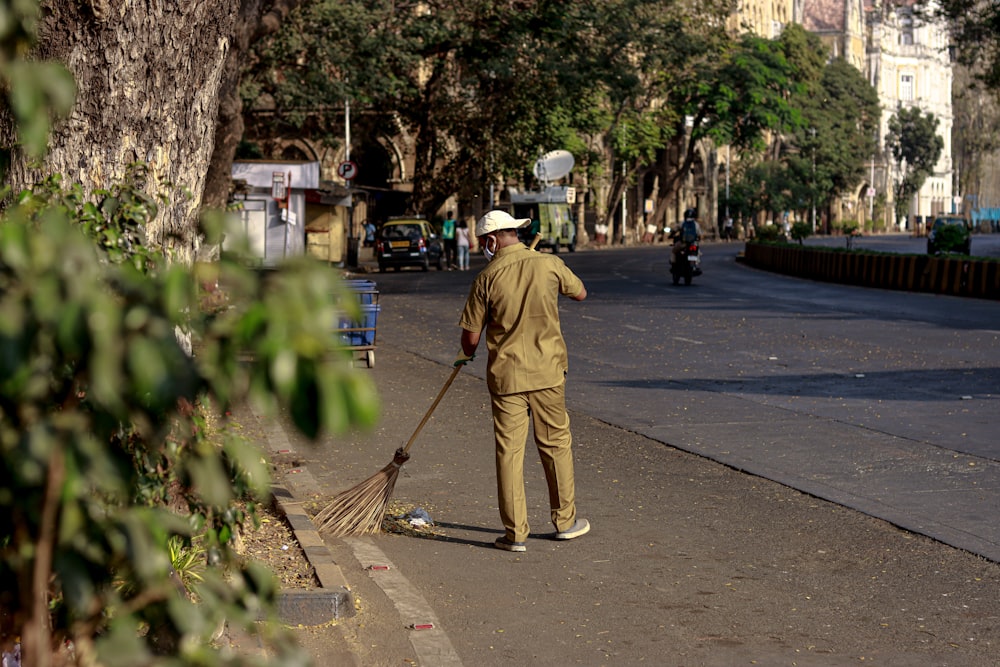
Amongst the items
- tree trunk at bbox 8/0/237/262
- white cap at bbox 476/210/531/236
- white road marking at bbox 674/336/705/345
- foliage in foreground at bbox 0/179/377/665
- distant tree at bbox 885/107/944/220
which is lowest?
white road marking at bbox 674/336/705/345

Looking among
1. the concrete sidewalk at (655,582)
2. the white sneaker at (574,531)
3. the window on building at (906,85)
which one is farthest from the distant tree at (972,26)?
the window on building at (906,85)

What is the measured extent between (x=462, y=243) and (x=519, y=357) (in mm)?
38347

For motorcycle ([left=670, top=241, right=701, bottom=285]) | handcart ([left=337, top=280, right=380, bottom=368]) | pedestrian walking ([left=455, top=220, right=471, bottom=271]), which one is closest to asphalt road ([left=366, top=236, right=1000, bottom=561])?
handcart ([left=337, top=280, right=380, bottom=368])

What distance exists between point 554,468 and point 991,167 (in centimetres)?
16330

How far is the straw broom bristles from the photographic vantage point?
8.00 m

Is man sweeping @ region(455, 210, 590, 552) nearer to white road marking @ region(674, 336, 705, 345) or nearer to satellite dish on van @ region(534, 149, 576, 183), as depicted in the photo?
white road marking @ region(674, 336, 705, 345)

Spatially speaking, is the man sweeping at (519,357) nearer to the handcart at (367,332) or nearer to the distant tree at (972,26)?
the handcart at (367,332)

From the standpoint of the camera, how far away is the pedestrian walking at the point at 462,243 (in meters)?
45.6

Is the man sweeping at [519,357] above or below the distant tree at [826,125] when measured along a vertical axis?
below

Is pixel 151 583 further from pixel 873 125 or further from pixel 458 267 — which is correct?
pixel 873 125

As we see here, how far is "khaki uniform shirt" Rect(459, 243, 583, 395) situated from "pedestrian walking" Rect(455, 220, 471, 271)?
37672 millimetres

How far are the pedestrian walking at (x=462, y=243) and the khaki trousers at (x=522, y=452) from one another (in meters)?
37.7

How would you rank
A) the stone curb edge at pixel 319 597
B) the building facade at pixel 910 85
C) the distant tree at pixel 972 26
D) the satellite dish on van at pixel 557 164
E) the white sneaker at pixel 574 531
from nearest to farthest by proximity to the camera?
the stone curb edge at pixel 319 597 < the white sneaker at pixel 574 531 < the distant tree at pixel 972 26 < the satellite dish on van at pixel 557 164 < the building facade at pixel 910 85

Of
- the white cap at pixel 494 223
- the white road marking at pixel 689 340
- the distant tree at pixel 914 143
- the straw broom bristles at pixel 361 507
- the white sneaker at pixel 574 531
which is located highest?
the distant tree at pixel 914 143
